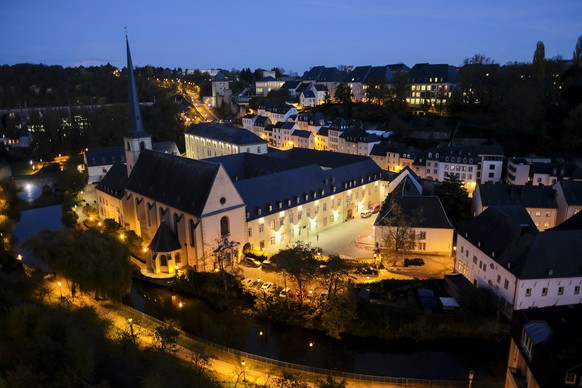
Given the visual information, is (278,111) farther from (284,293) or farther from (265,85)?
(284,293)

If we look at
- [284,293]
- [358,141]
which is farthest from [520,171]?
[284,293]

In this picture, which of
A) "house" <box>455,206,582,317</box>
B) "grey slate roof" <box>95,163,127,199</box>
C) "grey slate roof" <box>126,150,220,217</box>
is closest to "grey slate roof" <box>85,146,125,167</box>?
"grey slate roof" <box>95,163,127,199</box>

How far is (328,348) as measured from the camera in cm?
2694

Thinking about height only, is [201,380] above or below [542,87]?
below

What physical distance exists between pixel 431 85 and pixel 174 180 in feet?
191

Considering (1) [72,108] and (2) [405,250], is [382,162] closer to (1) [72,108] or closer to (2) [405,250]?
(2) [405,250]

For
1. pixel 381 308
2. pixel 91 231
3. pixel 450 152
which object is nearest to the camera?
pixel 381 308

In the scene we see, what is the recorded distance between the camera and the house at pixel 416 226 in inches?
1451

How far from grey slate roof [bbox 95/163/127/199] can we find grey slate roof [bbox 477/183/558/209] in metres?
36.5

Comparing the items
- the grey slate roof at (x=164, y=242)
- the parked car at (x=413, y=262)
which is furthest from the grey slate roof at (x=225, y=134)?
the parked car at (x=413, y=262)

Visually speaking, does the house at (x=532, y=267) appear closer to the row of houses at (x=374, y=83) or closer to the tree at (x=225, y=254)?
the tree at (x=225, y=254)

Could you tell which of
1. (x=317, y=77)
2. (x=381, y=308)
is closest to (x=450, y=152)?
(x=381, y=308)

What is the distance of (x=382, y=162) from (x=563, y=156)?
23.0 metres

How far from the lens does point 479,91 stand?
73.9 meters
